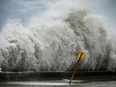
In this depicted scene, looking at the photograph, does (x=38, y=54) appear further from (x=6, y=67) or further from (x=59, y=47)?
(x=6, y=67)

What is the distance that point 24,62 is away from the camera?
2305 cm

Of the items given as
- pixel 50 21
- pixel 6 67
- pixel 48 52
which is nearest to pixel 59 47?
pixel 48 52

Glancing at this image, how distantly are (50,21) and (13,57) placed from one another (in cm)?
961

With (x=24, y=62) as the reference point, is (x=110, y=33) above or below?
below

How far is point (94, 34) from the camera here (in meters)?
32.7

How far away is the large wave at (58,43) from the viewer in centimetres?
2298

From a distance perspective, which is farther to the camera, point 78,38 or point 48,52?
point 78,38

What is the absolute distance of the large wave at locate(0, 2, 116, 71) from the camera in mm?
22983

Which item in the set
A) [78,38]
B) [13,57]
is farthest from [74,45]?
[13,57]

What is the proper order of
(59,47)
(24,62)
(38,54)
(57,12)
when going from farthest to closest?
(57,12) → (59,47) → (38,54) → (24,62)

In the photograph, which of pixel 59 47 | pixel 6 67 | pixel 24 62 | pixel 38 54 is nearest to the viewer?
pixel 6 67

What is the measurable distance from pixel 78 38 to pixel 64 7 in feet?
17.0

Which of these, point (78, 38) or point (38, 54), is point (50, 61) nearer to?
point (38, 54)

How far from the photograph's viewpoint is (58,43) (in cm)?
2825
